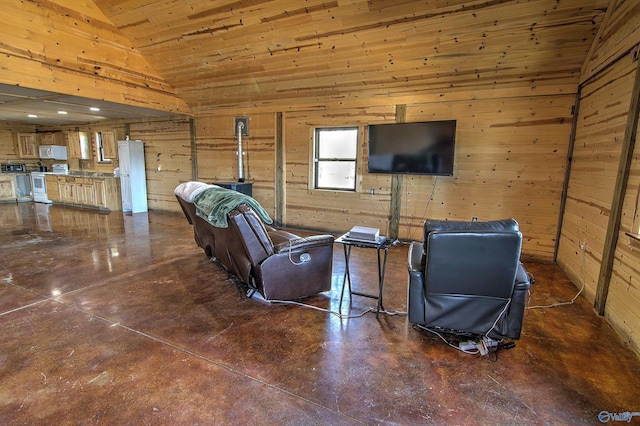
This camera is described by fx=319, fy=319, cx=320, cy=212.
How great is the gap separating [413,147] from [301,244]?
2.76 m

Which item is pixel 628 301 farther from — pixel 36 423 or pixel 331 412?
pixel 36 423

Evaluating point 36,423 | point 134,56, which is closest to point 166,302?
point 36,423

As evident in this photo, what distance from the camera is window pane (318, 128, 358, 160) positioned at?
223 inches

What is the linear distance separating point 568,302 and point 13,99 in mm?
8630

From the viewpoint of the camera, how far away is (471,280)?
7.30ft

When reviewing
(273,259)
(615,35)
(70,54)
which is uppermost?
(70,54)

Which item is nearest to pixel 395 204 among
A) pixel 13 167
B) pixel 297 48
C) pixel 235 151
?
pixel 297 48

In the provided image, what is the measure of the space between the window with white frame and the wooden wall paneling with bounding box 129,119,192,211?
10.9ft

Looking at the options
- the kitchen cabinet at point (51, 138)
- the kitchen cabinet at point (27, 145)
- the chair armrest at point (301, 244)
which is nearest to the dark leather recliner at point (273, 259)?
the chair armrest at point (301, 244)

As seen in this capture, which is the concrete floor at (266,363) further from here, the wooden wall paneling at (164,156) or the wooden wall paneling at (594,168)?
the wooden wall paneling at (164,156)

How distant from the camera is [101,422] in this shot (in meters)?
1.62

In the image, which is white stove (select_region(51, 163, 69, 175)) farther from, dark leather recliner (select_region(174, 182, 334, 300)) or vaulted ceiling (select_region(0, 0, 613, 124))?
dark leather recliner (select_region(174, 182, 334, 300))

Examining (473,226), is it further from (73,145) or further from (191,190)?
(73,145)

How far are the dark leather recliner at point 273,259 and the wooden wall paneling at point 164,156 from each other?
4949 mm
